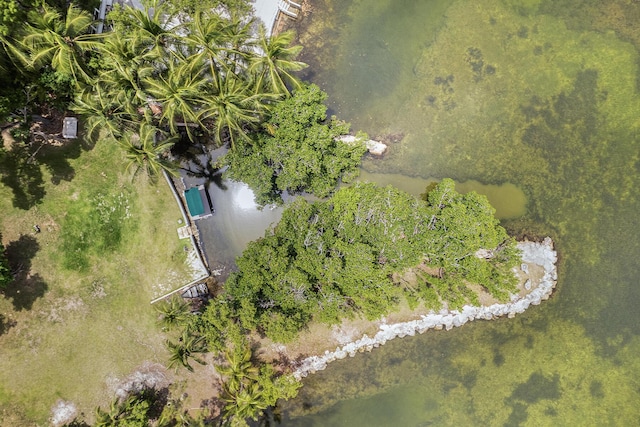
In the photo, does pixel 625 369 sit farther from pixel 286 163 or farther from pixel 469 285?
pixel 286 163

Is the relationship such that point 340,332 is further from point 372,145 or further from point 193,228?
point 372,145

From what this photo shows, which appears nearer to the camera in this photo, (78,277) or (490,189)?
(78,277)

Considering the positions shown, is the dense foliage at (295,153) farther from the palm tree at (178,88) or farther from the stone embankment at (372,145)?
the palm tree at (178,88)

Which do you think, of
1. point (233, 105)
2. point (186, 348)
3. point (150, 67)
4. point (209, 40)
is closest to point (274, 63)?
point (233, 105)

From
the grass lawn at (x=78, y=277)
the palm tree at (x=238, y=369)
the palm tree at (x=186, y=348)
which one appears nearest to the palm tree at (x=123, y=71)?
the grass lawn at (x=78, y=277)

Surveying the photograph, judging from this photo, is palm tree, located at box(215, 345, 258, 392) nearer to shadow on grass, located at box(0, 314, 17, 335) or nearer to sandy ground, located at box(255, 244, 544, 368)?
sandy ground, located at box(255, 244, 544, 368)

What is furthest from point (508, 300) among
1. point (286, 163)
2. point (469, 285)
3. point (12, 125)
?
point (12, 125)
